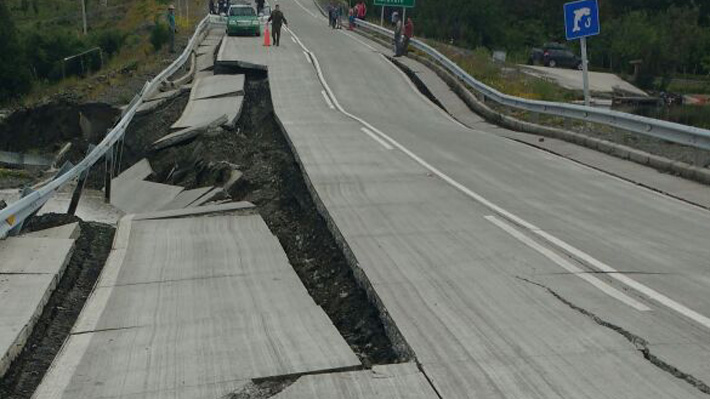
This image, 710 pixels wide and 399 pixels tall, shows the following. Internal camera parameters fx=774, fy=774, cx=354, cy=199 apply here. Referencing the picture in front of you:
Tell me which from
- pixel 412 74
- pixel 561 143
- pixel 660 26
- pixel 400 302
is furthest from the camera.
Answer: pixel 660 26

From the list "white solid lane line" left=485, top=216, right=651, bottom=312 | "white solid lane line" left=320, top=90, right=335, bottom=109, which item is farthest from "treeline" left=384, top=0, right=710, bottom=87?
"white solid lane line" left=485, top=216, right=651, bottom=312

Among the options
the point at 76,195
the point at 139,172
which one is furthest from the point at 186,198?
the point at 139,172

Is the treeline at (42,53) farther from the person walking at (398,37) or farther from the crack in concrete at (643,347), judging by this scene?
A: the crack in concrete at (643,347)

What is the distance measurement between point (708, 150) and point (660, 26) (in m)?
69.8

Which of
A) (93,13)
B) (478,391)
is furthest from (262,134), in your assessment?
(93,13)

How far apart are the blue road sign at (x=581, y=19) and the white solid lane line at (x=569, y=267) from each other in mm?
9755

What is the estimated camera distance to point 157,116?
22422 mm

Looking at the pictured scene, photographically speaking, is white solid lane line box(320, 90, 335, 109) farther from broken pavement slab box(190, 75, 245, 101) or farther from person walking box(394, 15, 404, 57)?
person walking box(394, 15, 404, 57)

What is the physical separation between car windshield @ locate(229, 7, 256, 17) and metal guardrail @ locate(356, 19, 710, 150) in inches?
681

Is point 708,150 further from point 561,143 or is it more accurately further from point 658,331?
point 658,331

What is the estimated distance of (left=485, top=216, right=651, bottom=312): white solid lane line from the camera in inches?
270

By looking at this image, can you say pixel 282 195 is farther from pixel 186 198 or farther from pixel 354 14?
pixel 354 14

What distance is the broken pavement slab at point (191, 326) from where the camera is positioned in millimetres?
5480

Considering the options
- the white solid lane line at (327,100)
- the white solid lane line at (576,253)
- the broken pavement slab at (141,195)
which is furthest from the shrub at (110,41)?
the white solid lane line at (576,253)
